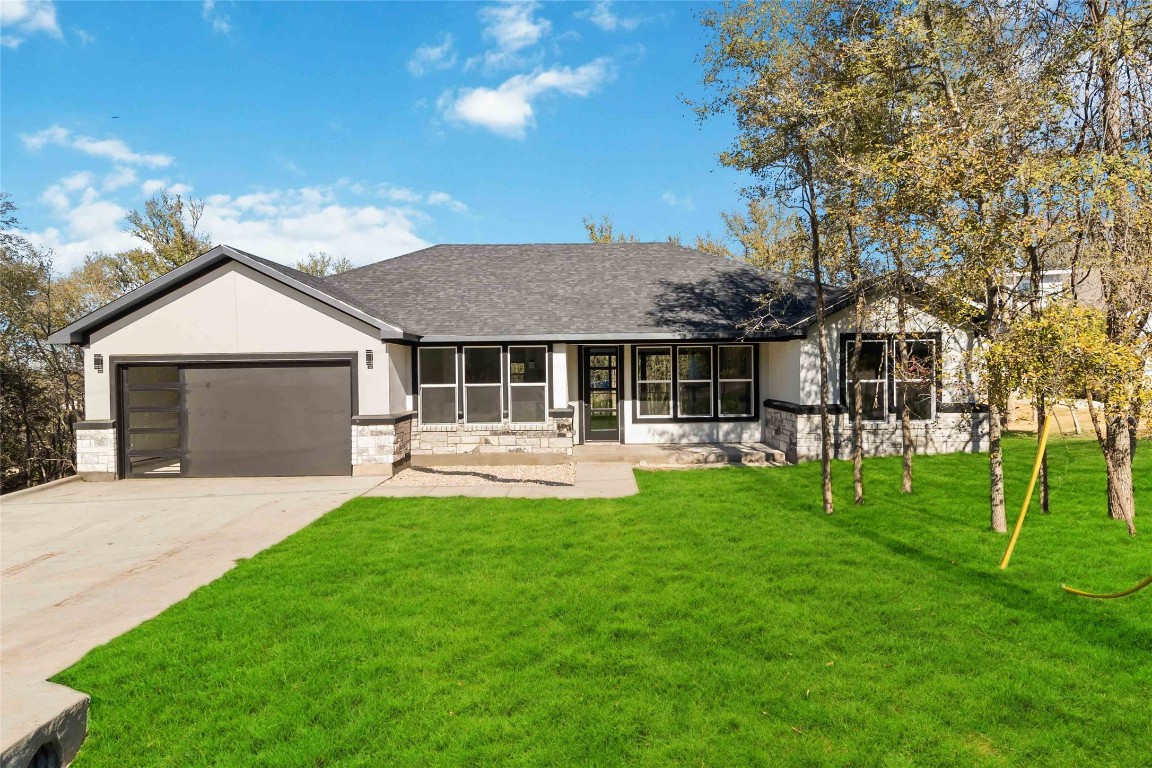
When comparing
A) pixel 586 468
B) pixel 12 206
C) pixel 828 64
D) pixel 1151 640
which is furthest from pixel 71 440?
pixel 1151 640

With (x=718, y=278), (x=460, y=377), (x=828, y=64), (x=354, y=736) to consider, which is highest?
(x=828, y=64)

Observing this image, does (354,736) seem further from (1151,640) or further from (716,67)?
(716,67)

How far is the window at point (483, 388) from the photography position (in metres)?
13.0

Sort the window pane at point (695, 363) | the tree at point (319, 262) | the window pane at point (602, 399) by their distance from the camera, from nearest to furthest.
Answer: the window pane at point (695, 363), the window pane at point (602, 399), the tree at point (319, 262)

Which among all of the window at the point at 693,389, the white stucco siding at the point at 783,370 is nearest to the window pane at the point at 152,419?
the window at the point at 693,389

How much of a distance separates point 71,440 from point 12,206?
664 centimetres

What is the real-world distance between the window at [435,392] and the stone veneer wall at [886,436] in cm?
732

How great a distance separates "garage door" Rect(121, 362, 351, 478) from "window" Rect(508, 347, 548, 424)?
3.52 m

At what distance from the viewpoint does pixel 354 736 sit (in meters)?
3.24

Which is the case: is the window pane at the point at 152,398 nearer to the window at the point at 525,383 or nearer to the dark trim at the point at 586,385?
the window at the point at 525,383

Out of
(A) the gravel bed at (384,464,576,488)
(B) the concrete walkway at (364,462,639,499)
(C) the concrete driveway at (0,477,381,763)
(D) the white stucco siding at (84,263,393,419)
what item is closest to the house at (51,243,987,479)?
(D) the white stucco siding at (84,263,393,419)

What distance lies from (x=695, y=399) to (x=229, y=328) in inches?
394

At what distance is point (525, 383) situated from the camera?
42.5 ft

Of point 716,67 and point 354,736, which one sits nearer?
point 354,736
